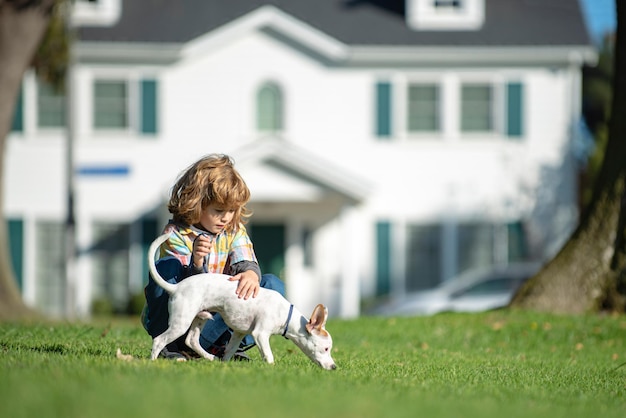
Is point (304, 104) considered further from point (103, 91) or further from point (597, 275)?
point (597, 275)

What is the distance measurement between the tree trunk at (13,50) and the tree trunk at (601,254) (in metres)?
7.70

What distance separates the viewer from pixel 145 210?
81.4 feet

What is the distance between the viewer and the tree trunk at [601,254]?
14.0m

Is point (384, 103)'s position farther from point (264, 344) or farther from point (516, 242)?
point (264, 344)

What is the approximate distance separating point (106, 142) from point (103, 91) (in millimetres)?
1172

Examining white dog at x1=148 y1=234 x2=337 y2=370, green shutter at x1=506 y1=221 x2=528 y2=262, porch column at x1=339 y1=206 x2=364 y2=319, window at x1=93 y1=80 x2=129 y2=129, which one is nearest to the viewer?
white dog at x1=148 y1=234 x2=337 y2=370

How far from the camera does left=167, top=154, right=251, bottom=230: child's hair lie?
6.68 metres

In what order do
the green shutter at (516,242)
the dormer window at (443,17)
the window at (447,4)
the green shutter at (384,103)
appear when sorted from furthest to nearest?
1. the window at (447,4)
2. the dormer window at (443,17)
3. the green shutter at (516,242)
4. the green shutter at (384,103)

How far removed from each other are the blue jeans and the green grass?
0.33 meters

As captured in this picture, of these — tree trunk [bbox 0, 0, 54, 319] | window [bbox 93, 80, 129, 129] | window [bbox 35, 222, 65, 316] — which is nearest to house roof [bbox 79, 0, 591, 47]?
window [bbox 93, 80, 129, 129]

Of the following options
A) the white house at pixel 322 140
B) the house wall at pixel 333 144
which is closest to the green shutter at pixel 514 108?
the white house at pixel 322 140

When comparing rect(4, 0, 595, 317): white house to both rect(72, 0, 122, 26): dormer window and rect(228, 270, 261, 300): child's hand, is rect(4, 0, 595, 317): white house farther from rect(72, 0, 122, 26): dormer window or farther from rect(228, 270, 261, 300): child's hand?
rect(228, 270, 261, 300): child's hand

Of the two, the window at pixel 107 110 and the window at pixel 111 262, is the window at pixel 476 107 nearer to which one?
the window at pixel 107 110

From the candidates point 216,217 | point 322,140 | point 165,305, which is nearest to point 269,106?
Result: point 322,140
